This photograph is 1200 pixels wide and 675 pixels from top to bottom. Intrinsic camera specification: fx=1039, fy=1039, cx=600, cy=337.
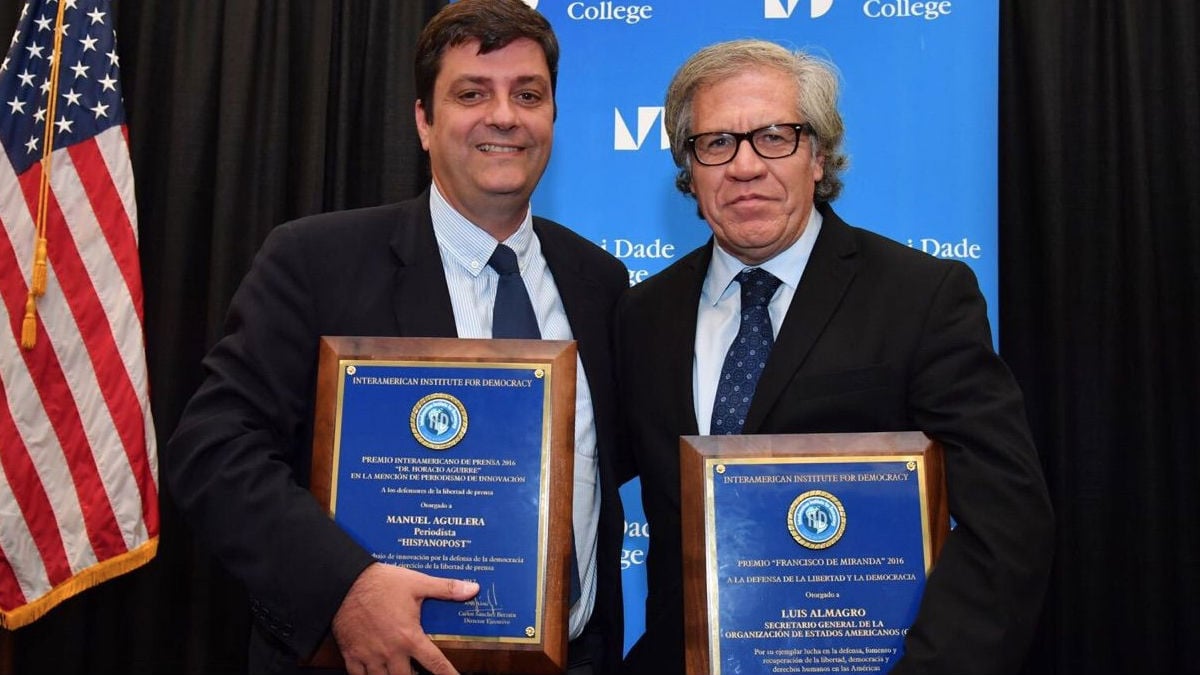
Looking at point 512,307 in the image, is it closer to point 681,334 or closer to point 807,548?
point 681,334

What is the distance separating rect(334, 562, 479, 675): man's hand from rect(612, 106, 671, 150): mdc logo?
2.58 m

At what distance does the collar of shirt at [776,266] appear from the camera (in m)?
2.42

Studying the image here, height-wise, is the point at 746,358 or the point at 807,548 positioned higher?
the point at 746,358

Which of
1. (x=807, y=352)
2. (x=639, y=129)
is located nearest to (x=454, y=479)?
(x=807, y=352)

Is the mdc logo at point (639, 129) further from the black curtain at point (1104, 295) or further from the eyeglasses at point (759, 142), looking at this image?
the eyeglasses at point (759, 142)

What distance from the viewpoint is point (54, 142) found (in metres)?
4.24

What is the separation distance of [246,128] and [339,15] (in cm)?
69

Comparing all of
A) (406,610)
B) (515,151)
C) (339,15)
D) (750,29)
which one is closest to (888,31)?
(750,29)

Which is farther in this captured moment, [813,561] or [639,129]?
[639,129]

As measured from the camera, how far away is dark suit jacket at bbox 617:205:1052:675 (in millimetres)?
1973

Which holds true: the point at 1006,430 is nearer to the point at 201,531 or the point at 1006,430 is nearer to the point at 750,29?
the point at 201,531

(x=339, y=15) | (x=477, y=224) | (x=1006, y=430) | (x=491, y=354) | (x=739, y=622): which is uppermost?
(x=339, y=15)

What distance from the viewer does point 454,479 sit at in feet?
6.81

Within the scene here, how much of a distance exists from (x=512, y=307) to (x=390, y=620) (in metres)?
0.80
